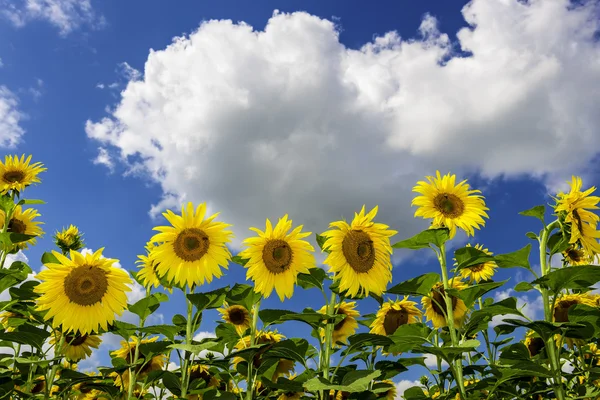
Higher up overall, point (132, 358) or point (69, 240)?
point (69, 240)

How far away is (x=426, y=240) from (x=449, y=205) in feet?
2.23

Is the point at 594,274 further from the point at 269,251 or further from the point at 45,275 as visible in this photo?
the point at 45,275

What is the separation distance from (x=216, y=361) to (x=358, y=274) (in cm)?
140

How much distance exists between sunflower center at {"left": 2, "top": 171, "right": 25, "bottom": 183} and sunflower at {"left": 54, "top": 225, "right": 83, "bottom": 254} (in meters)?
1.10

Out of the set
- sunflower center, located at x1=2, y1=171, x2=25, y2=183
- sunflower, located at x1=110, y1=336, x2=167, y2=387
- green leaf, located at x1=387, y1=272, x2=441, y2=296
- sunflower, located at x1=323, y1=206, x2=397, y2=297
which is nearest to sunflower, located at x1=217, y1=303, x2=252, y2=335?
sunflower, located at x1=110, y1=336, x2=167, y2=387

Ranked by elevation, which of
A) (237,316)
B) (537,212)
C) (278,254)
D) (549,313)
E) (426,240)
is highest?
(537,212)

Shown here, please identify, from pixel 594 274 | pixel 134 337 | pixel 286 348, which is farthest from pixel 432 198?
pixel 134 337

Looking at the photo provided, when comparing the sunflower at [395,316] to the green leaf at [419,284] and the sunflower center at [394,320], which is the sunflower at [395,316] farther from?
the green leaf at [419,284]

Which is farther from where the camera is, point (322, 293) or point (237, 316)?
point (237, 316)

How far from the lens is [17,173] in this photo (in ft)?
23.0

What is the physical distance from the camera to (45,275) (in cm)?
461

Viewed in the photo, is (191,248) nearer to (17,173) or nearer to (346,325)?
(346,325)

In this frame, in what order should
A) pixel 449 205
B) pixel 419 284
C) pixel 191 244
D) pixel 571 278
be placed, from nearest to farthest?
pixel 571 278, pixel 419 284, pixel 191 244, pixel 449 205

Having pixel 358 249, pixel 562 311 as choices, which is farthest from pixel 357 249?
pixel 562 311
